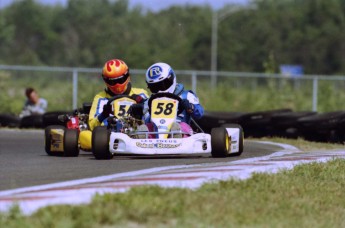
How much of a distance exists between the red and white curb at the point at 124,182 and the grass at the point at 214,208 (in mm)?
157

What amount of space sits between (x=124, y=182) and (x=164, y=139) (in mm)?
3378

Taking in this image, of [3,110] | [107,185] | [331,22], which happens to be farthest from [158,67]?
[331,22]

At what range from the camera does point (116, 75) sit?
12469 mm

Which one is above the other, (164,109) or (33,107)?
(164,109)

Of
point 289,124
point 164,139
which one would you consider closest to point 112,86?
point 164,139

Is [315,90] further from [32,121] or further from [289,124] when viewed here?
[289,124]

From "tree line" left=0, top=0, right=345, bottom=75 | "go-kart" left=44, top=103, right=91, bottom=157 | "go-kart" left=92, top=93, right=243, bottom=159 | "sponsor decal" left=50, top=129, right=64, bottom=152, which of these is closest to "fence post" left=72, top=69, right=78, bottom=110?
"go-kart" left=44, top=103, right=91, bottom=157

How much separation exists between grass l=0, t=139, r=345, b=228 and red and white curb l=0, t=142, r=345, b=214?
0.16 m

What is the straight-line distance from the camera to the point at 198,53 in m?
70.9

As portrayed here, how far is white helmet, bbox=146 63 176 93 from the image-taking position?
1165 centimetres

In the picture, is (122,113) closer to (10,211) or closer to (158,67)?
(158,67)

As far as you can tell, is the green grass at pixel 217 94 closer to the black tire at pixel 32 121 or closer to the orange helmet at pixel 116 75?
the black tire at pixel 32 121

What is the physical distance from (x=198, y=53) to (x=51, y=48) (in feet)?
72.9

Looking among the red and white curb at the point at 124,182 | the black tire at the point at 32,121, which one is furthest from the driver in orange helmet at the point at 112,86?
the black tire at the point at 32,121
